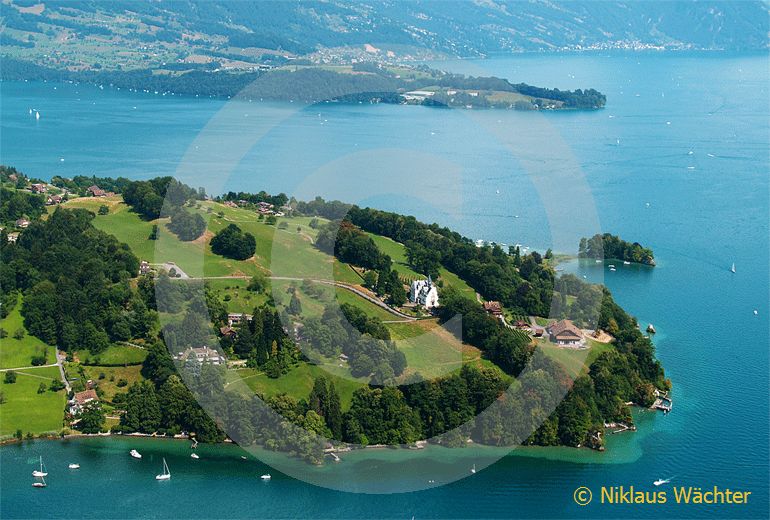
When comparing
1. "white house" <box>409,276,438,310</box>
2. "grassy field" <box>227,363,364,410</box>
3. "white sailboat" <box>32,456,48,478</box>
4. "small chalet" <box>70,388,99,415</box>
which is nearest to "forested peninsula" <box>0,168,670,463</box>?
"grassy field" <box>227,363,364,410</box>

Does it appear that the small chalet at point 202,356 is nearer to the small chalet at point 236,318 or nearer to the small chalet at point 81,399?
the small chalet at point 236,318

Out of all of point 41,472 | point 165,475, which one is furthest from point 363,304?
point 41,472

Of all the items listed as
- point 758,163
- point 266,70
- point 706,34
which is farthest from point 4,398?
point 706,34

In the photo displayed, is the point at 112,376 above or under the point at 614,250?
under

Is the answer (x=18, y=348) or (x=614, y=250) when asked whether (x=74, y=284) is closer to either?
(x=18, y=348)

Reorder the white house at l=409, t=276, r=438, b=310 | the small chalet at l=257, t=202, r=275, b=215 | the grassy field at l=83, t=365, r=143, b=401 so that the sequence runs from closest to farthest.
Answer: the grassy field at l=83, t=365, r=143, b=401 < the white house at l=409, t=276, r=438, b=310 < the small chalet at l=257, t=202, r=275, b=215

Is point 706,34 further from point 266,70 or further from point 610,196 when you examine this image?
point 610,196

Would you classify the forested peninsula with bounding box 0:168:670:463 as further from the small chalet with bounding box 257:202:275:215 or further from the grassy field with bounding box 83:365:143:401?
the small chalet with bounding box 257:202:275:215
